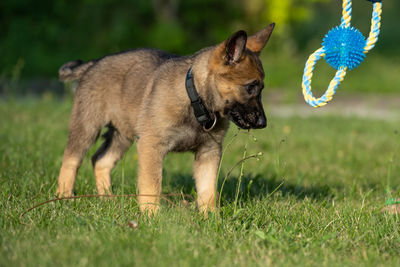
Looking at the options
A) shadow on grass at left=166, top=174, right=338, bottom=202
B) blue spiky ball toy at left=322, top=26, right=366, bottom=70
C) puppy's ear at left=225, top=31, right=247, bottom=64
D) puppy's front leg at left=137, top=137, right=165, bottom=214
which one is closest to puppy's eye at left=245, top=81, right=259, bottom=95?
puppy's ear at left=225, top=31, right=247, bottom=64

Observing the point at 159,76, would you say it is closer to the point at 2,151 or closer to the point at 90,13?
the point at 2,151

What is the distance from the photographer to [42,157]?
5438mm

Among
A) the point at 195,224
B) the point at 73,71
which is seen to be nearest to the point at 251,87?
the point at 195,224

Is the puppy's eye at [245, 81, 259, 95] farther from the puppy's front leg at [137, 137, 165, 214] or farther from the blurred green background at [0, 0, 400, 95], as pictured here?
the blurred green background at [0, 0, 400, 95]

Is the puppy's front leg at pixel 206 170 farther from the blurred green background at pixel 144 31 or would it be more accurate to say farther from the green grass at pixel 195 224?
the blurred green background at pixel 144 31

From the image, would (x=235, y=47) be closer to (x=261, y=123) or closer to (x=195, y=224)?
(x=261, y=123)

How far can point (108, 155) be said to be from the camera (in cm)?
493

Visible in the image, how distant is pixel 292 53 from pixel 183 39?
5.63 metres

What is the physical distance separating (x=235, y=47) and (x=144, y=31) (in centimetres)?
1381

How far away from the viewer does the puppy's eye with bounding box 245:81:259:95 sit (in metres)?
3.72

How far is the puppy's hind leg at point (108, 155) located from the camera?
4793 millimetres

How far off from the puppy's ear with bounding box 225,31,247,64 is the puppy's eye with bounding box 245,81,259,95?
197 mm

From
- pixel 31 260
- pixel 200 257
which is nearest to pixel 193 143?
pixel 200 257

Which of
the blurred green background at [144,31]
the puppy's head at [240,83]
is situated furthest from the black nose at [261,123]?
the blurred green background at [144,31]
